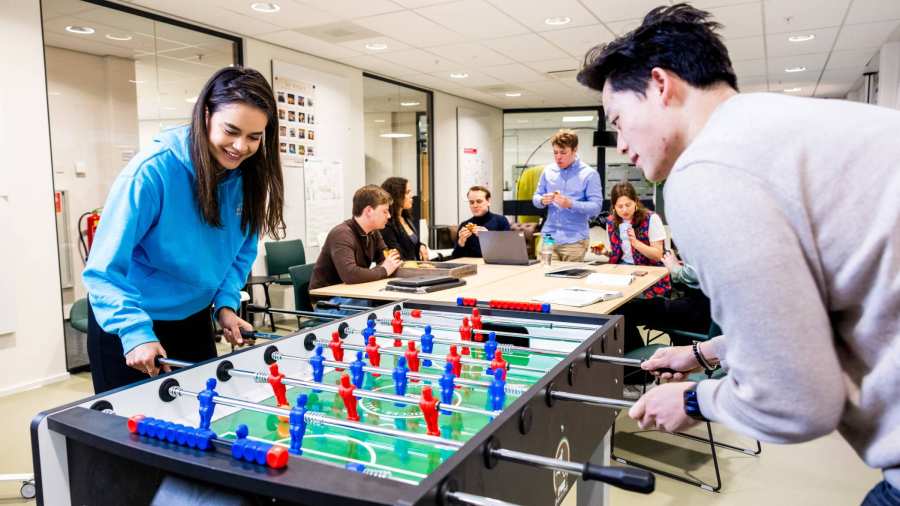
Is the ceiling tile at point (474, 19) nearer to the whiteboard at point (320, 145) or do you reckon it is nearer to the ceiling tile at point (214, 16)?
the ceiling tile at point (214, 16)

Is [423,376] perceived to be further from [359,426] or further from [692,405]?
[692,405]

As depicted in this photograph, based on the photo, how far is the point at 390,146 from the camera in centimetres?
771

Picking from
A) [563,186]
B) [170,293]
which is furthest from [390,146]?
[170,293]

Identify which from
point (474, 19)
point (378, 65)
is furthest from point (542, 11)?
point (378, 65)

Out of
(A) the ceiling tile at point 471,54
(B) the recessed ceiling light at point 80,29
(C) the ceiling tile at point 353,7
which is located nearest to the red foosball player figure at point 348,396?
(C) the ceiling tile at point 353,7

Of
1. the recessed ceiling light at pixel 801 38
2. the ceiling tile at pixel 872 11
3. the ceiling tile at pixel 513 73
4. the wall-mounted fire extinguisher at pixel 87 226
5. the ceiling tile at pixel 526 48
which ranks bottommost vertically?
the wall-mounted fire extinguisher at pixel 87 226

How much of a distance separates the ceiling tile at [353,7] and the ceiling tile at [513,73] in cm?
237

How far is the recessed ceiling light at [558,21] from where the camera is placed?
484cm

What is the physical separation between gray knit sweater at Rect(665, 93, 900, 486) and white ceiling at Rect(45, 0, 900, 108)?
4.01 m

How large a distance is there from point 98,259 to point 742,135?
4.83 ft

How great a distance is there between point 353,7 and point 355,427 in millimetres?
4041

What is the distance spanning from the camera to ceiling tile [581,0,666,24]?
4.45m

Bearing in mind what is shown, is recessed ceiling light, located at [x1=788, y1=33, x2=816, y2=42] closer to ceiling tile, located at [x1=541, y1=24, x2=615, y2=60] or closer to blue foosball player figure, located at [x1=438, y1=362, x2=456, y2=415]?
ceiling tile, located at [x1=541, y1=24, x2=615, y2=60]

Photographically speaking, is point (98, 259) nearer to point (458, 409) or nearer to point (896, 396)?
point (458, 409)
